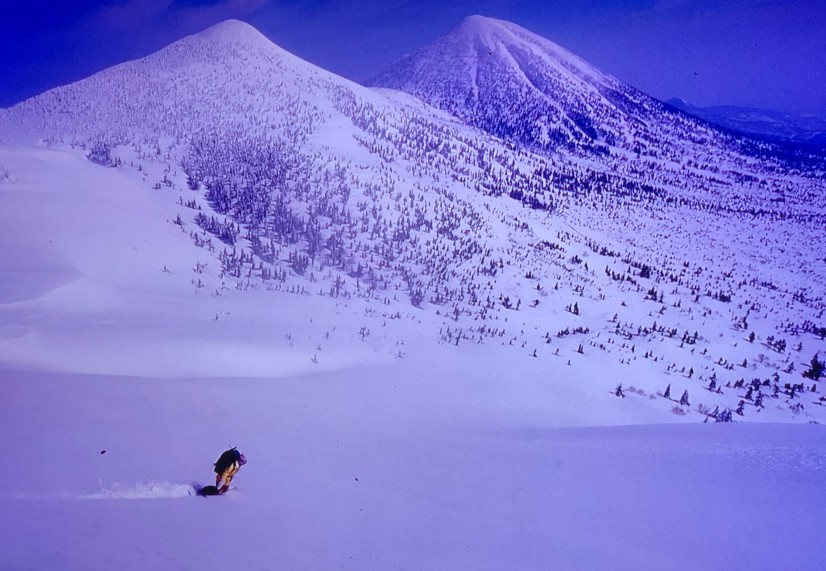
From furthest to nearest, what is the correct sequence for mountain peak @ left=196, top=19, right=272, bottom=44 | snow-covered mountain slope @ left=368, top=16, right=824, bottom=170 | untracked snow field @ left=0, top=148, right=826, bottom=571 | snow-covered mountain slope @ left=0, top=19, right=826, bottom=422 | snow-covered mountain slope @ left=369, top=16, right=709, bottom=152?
snow-covered mountain slope @ left=369, top=16, right=709, bottom=152 → snow-covered mountain slope @ left=368, top=16, right=824, bottom=170 → mountain peak @ left=196, top=19, right=272, bottom=44 → snow-covered mountain slope @ left=0, top=19, right=826, bottom=422 → untracked snow field @ left=0, top=148, right=826, bottom=571

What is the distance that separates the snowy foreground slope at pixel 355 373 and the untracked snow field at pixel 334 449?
5 cm

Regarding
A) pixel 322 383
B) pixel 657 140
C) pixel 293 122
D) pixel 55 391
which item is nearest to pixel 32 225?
pixel 55 391

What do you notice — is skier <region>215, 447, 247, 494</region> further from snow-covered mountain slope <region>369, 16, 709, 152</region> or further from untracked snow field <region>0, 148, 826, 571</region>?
snow-covered mountain slope <region>369, 16, 709, 152</region>

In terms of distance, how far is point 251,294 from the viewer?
13.7 metres

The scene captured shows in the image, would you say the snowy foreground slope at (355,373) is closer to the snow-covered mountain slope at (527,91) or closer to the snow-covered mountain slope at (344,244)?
the snow-covered mountain slope at (344,244)

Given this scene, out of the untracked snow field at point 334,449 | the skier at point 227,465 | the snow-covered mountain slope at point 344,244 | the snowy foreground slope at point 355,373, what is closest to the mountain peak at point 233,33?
the snow-covered mountain slope at point 344,244

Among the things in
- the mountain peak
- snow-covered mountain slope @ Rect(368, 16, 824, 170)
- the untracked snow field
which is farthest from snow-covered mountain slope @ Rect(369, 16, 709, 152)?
the untracked snow field

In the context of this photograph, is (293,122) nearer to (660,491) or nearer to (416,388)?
(416,388)

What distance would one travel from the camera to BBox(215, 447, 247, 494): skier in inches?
209

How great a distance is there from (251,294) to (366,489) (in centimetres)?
900

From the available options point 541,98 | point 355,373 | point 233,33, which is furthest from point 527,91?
point 355,373

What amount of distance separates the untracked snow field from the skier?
9.4 inches

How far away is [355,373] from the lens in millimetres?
10570

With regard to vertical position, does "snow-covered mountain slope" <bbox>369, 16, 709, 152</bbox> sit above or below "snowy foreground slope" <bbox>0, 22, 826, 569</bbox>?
above
